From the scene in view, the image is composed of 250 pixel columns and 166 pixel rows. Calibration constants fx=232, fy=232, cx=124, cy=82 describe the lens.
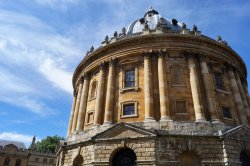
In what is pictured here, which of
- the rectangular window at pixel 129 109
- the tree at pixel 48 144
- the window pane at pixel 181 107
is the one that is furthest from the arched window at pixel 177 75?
the tree at pixel 48 144

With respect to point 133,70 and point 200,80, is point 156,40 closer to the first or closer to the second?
point 133,70

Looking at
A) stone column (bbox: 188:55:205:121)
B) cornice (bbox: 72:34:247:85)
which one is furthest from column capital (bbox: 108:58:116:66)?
stone column (bbox: 188:55:205:121)

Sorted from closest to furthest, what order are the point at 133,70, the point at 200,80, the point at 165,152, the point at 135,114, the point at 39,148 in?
the point at 165,152 < the point at 135,114 < the point at 200,80 < the point at 133,70 < the point at 39,148

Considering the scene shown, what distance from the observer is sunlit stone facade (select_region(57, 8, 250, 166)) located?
17.8 metres

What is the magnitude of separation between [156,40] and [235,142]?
11585 millimetres

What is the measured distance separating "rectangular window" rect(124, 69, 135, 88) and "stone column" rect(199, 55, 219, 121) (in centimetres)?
664

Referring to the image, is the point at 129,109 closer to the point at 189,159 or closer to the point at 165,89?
the point at 165,89

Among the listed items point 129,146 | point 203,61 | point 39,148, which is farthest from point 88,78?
point 39,148

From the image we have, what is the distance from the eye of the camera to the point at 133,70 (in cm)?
2342

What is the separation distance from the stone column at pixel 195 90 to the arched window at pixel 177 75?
0.87 metres

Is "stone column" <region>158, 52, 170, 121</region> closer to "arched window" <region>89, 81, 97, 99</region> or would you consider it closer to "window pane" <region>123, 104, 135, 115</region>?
"window pane" <region>123, 104, 135, 115</region>

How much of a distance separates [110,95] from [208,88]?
29.8ft

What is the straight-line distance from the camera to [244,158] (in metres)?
18.8

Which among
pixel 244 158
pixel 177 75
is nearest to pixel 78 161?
pixel 177 75
